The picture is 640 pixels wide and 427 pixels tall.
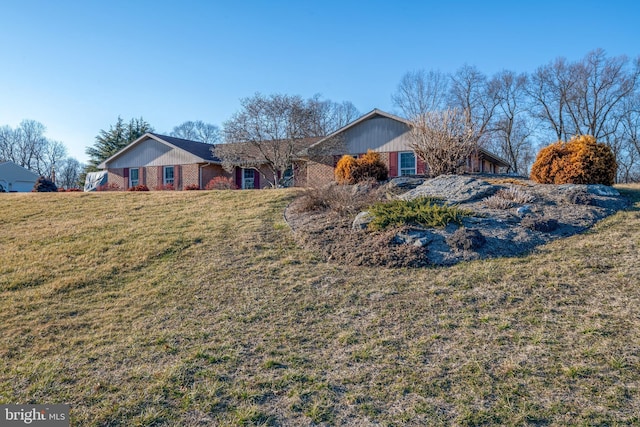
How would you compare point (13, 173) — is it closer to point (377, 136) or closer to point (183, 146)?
point (183, 146)

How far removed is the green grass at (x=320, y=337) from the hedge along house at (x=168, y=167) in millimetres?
17085

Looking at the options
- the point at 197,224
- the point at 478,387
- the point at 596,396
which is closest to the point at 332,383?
the point at 478,387

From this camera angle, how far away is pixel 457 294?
5297mm

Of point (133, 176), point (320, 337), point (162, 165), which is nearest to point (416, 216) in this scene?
point (320, 337)

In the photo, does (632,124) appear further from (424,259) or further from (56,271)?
(56,271)

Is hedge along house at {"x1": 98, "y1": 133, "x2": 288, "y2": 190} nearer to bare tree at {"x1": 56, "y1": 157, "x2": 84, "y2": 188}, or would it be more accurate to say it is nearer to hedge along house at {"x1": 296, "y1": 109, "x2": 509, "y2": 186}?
hedge along house at {"x1": 296, "y1": 109, "x2": 509, "y2": 186}

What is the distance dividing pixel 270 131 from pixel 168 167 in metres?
9.74

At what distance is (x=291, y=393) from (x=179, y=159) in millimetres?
23978

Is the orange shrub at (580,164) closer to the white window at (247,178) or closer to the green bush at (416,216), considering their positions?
the green bush at (416,216)

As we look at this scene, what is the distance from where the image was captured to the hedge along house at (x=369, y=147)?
19766 millimetres

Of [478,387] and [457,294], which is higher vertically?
[457,294]

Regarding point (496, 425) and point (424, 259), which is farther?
point (424, 259)

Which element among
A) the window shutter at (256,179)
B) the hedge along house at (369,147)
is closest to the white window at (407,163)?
the hedge along house at (369,147)

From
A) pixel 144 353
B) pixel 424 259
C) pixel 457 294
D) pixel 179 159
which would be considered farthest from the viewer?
pixel 179 159
